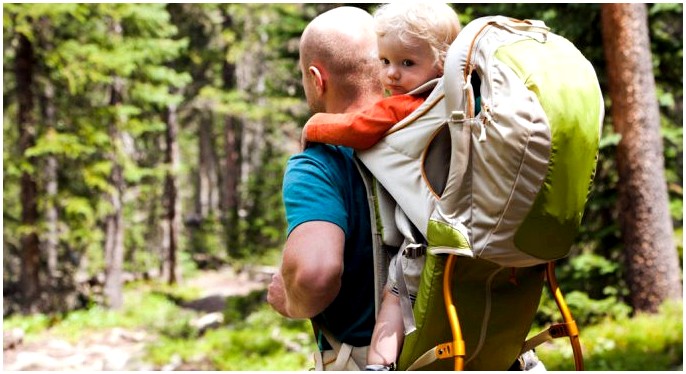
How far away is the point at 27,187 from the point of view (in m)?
16.6

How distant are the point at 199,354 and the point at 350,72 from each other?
40.7 feet

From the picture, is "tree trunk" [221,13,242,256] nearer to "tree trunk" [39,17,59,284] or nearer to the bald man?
"tree trunk" [39,17,59,284]

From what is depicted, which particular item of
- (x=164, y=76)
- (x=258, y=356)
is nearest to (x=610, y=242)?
(x=258, y=356)

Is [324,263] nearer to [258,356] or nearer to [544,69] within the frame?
[544,69]

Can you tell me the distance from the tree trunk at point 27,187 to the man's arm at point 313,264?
49.6 ft

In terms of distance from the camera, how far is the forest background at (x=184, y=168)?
10.7 m

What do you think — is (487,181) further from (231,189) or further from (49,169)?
(231,189)

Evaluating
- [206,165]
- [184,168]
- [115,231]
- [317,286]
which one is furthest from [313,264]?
Result: [206,165]

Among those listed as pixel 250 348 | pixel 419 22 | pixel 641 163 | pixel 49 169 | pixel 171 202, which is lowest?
pixel 171 202

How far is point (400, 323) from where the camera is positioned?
2.41 metres

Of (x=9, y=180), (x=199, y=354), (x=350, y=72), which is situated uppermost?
(x=350, y=72)

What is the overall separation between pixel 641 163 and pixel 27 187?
12.0 m

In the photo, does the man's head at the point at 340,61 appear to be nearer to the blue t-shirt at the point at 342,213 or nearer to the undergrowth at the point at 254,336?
the blue t-shirt at the point at 342,213

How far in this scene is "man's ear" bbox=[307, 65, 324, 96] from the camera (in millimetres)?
2592
